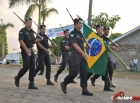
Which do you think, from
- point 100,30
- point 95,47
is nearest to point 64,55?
point 95,47

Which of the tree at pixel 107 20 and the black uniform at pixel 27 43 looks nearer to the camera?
the black uniform at pixel 27 43

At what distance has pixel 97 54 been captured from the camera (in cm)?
930

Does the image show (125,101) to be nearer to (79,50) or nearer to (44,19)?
(79,50)

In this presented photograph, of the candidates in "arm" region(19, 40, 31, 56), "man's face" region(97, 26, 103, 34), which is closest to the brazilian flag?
"man's face" region(97, 26, 103, 34)

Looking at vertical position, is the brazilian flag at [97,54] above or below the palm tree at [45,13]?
below

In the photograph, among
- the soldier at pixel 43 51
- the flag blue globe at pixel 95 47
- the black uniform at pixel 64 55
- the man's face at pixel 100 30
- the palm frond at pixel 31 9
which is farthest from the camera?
the palm frond at pixel 31 9

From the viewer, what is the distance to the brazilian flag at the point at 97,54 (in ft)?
29.7

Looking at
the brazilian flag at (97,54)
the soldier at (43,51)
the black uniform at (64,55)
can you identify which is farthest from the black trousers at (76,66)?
the black uniform at (64,55)

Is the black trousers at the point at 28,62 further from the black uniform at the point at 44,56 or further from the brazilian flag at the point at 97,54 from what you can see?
the brazilian flag at the point at 97,54

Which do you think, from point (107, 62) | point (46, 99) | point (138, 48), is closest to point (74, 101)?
point (46, 99)

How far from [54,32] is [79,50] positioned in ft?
81.2

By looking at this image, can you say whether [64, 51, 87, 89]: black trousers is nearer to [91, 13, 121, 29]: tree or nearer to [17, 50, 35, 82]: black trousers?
[17, 50, 35, 82]: black trousers

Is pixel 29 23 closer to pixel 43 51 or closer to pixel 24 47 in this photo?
pixel 24 47

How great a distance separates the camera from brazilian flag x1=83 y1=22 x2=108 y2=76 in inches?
357
